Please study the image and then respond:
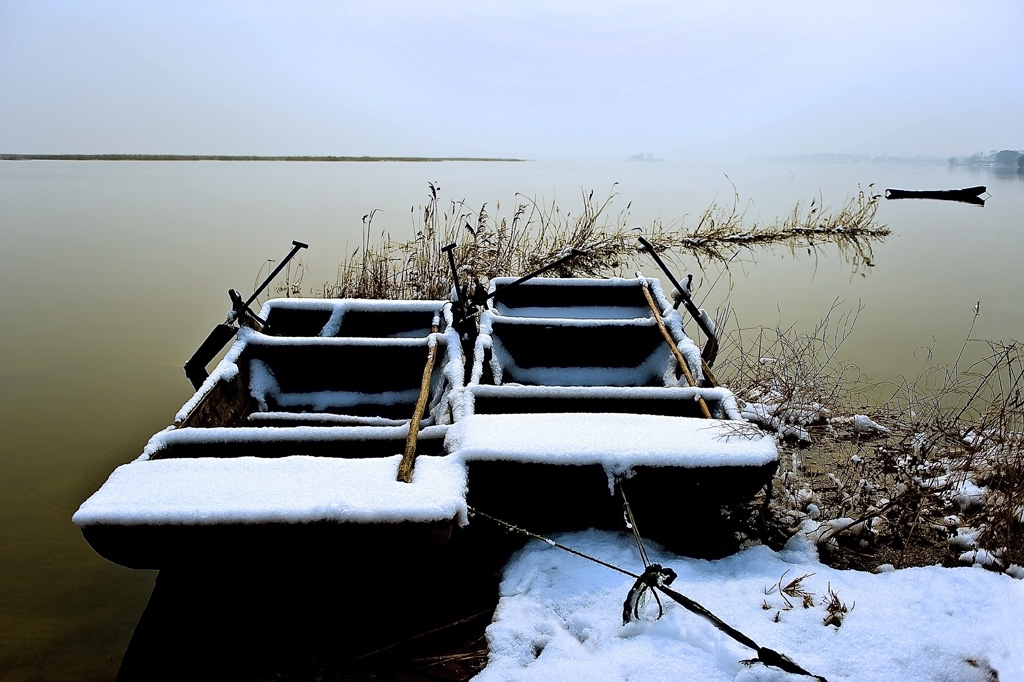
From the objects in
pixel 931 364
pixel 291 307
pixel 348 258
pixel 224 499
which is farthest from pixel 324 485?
pixel 348 258

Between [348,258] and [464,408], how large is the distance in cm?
553

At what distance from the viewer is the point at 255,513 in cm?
194

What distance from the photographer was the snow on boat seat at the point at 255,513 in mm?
1943

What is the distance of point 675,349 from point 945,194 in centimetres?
2083

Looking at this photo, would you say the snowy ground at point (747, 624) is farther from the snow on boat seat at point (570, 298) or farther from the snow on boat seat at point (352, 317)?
the snow on boat seat at point (570, 298)

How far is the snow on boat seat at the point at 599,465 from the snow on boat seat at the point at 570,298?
2.73 m

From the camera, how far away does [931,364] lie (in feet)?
17.7

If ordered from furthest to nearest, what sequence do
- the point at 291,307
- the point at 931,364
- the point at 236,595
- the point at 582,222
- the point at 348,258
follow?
the point at 582,222 < the point at 348,258 < the point at 931,364 < the point at 291,307 < the point at 236,595

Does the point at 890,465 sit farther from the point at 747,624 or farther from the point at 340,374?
the point at 340,374

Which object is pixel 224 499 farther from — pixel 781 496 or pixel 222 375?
pixel 781 496

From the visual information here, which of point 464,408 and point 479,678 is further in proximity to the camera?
point 464,408

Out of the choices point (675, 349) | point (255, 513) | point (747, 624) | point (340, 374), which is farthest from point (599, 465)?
point (340, 374)

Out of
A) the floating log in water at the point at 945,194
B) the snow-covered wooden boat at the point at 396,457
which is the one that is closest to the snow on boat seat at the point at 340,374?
the snow-covered wooden boat at the point at 396,457

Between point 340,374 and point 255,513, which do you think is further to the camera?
point 340,374
